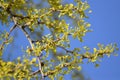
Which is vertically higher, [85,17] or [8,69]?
[85,17]

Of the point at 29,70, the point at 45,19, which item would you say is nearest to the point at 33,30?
the point at 45,19

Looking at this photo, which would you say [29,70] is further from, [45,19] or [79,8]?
[79,8]

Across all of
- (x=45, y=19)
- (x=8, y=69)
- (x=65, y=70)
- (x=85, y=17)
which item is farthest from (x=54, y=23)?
(x=8, y=69)

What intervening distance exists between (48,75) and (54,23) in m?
0.78

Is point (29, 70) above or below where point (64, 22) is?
below

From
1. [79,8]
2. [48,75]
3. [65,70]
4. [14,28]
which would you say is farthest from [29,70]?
[79,8]

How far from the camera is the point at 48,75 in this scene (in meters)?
3.04

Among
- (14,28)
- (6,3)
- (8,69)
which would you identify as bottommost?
(8,69)

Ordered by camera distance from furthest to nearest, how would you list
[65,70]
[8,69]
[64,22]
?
1. [64,22]
2. [65,70]
3. [8,69]

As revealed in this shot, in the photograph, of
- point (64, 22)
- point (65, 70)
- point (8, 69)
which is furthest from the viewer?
point (64, 22)

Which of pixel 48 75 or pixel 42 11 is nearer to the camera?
pixel 48 75

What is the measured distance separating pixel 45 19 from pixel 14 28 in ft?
1.13

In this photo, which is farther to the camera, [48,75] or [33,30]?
[33,30]

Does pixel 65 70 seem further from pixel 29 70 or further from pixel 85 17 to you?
pixel 85 17
